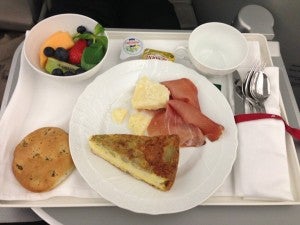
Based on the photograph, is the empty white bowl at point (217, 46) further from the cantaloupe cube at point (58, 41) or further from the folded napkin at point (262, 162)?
the cantaloupe cube at point (58, 41)

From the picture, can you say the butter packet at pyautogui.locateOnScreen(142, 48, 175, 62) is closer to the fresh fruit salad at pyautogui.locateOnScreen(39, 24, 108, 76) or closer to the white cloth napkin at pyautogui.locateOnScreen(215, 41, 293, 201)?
the fresh fruit salad at pyautogui.locateOnScreen(39, 24, 108, 76)

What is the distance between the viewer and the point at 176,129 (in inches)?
29.6

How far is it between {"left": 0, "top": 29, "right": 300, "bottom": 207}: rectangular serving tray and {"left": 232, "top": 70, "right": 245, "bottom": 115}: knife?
0.04 ft

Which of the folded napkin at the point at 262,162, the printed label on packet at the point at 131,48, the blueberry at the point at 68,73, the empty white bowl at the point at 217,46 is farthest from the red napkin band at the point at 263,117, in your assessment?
the blueberry at the point at 68,73

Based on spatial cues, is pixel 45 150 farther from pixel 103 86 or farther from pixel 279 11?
pixel 279 11

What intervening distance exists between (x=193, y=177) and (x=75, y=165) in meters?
0.25

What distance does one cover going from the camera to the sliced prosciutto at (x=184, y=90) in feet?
2.53

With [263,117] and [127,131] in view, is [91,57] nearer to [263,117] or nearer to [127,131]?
[127,131]

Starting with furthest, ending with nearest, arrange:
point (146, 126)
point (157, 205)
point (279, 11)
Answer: point (279, 11), point (146, 126), point (157, 205)

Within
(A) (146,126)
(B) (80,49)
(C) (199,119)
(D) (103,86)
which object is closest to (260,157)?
(C) (199,119)

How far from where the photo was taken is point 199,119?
74cm

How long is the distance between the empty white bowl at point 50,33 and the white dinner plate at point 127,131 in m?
0.04

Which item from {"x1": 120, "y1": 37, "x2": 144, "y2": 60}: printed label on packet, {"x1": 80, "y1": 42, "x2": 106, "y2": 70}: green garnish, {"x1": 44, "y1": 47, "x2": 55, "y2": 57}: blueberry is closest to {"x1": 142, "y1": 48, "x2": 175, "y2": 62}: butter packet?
{"x1": 120, "y1": 37, "x2": 144, "y2": 60}: printed label on packet

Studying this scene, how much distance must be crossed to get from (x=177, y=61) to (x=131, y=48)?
13 centimetres
